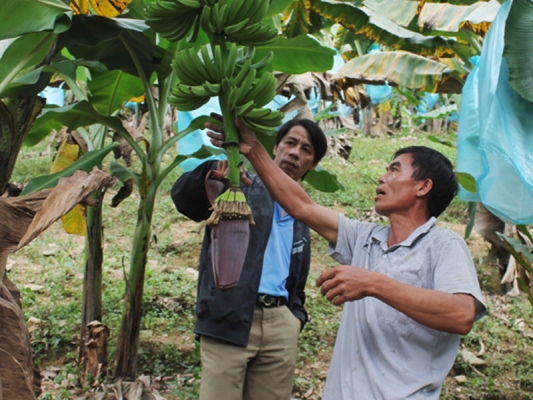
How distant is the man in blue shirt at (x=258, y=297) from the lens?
6.87 ft

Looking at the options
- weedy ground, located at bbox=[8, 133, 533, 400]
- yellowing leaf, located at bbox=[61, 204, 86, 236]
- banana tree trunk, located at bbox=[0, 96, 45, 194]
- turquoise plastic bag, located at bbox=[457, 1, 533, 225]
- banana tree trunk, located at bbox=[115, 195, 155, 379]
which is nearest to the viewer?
banana tree trunk, located at bbox=[0, 96, 45, 194]

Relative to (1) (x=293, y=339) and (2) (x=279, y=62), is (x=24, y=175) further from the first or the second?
(1) (x=293, y=339)

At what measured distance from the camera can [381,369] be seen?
5.33ft

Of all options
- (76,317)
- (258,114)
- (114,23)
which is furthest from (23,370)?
(76,317)

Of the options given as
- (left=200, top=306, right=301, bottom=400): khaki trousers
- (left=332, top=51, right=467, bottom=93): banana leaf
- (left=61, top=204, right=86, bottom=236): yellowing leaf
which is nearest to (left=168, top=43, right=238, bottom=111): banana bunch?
(left=200, top=306, right=301, bottom=400): khaki trousers

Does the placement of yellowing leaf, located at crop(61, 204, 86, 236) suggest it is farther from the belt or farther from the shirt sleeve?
the shirt sleeve

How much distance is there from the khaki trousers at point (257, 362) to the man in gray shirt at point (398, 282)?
1.48ft

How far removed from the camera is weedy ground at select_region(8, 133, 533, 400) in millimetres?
3609

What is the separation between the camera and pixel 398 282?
1487mm

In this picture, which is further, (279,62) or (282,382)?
(279,62)

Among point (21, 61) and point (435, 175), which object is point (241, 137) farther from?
point (21, 61)

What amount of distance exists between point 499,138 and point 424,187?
30.7 inches

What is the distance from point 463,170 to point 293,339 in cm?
118

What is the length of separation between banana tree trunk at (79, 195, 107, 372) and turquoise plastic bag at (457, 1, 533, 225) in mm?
2036
